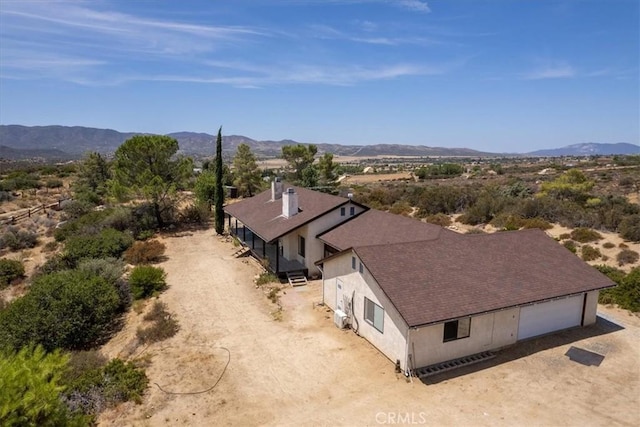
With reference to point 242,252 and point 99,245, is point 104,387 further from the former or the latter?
point 99,245

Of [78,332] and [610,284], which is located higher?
[610,284]

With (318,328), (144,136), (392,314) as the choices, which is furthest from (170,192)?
(392,314)

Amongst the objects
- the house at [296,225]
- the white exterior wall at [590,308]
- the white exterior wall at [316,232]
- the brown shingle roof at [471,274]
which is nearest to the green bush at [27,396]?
the brown shingle roof at [471,274]

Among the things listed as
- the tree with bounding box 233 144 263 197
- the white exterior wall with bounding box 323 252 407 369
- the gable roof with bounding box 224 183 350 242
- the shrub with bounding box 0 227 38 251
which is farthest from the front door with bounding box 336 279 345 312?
the tree with bounding box 233 144 263 197

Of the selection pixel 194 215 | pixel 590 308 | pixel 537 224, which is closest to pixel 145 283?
pixel 194 215

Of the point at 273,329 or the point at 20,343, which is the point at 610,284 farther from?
the point at 20,343

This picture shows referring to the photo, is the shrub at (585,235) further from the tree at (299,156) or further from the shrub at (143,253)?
the tree at (299,156)

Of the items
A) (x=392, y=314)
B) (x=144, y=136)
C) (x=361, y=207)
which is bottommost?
(x=392, y=314)

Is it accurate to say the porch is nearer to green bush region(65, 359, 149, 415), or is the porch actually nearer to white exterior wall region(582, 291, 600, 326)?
green bush region(65, 359, 149, 415)
